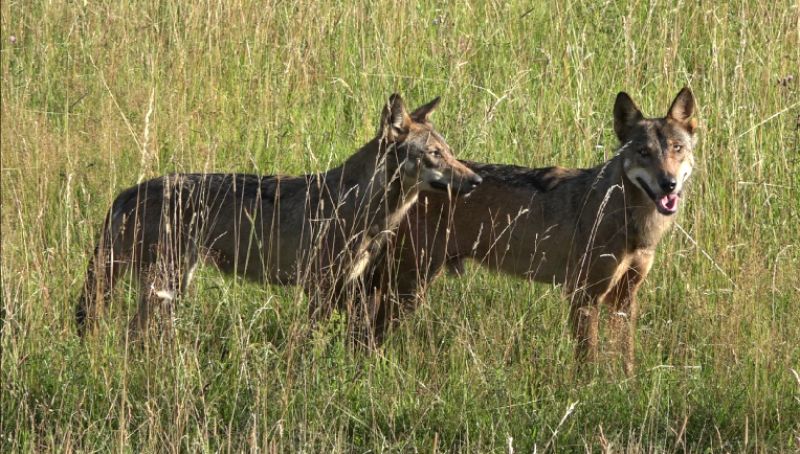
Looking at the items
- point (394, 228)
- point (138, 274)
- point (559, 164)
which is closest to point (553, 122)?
point (559, 164)

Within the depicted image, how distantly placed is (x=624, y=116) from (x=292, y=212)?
6.25 ft

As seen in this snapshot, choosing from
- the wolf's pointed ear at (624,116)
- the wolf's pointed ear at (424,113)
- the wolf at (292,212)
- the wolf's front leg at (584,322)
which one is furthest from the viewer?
the wolf's pointed ear at (424,113)

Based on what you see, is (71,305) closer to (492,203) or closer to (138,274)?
(138,274)

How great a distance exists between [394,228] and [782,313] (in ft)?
6.87

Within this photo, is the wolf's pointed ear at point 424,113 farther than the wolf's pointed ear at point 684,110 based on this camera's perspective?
Yes

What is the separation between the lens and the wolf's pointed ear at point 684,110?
6559 mm

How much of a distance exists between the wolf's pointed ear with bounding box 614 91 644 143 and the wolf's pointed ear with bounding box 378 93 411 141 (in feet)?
3.76

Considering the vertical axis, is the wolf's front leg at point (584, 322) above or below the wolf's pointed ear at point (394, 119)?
below

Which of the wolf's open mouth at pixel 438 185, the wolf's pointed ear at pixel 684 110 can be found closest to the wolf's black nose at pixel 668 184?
the wolf's pointed ear at pixel 684 110

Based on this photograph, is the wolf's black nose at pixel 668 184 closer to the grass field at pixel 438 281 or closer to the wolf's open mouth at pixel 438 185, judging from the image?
the grass field at pixel 438 281

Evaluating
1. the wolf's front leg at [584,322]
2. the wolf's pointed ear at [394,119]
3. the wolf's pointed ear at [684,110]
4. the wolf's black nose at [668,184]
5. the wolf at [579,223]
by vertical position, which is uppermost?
the wolf's pointed ear at [684,110]

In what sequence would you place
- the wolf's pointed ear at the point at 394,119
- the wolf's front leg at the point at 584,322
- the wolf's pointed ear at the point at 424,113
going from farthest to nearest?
1. the wolf's pointed ear at the point at 424,113
2. the wolf's pointed ear at the point at 394,119
3. the wolf's front leg at the point at 584,322

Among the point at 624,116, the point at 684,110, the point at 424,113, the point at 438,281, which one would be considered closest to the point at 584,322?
the point at 438,281

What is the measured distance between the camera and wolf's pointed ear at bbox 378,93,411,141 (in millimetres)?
6508
